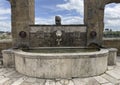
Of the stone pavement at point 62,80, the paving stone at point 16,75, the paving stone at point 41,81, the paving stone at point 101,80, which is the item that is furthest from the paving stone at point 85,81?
the paving stone at point 16,75

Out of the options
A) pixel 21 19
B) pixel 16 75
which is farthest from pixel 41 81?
pixel 21 19

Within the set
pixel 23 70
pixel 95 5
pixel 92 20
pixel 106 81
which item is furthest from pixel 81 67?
pixel 95 5

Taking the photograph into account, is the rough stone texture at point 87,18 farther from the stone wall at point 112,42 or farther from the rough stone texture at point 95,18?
the stone wall at point 112,42

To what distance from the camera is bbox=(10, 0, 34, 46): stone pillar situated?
5168 millimetres

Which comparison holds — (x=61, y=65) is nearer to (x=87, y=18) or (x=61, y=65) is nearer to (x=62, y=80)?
(x=62, y=80)

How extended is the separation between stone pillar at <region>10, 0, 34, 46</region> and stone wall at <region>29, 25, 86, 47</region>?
240 mm

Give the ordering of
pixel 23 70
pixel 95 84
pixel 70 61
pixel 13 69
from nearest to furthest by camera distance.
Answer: pixel 95 84, pixel 70 61, pixel 23 70, pixel 13 69

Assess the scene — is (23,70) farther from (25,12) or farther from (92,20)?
(92,20)

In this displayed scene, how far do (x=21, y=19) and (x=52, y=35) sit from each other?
1.33 meters

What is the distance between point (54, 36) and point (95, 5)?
199cm

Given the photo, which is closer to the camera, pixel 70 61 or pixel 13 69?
pixel 70 61

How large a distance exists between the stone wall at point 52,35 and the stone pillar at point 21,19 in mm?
240

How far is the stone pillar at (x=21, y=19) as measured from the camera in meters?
5.17

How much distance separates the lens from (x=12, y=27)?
537cm
